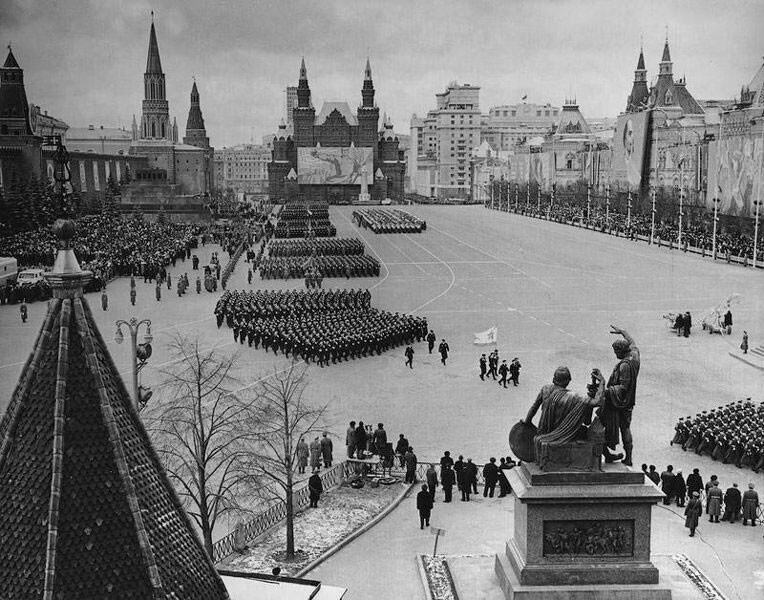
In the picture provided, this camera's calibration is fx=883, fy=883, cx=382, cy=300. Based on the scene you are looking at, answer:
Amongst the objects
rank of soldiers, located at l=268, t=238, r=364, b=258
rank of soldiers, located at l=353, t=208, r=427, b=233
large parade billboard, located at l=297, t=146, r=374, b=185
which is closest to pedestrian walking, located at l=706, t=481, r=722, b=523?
rank of soldiers, located at l=268, t=238, r=364, b=258

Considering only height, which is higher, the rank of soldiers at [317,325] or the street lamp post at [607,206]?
the street lamp post at [607,206]

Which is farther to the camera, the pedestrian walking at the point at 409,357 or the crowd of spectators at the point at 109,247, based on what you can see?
the crowd of spectators at the point at 109,247

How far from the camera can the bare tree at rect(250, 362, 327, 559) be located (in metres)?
14.9

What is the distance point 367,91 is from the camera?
15625cm

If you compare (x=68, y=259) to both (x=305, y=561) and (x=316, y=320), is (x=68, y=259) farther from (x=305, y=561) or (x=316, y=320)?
(x=316, y=320)

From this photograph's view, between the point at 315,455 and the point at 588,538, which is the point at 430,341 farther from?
the point at 588,538

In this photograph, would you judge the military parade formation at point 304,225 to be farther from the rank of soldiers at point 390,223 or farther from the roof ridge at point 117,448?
the roof ridge at point 117,448

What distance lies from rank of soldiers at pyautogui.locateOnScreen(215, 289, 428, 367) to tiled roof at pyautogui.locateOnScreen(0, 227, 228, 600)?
Result: 21429 millimetres

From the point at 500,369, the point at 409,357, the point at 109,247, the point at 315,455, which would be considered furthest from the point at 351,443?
the point at 109,247

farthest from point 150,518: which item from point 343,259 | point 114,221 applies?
point 114,221

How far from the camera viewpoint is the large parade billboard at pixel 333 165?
144 metres

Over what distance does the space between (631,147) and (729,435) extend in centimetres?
7400

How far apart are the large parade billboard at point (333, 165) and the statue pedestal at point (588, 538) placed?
5294 inches

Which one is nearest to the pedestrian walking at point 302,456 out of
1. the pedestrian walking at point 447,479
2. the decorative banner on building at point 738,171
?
the pedestrian walking at point 447,479
